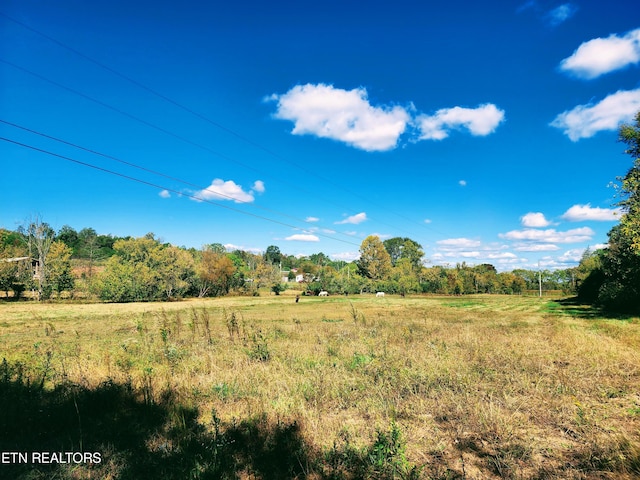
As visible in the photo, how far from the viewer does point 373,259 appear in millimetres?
104750

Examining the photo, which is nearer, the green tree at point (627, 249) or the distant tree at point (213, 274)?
the green tree at point (627, 249)

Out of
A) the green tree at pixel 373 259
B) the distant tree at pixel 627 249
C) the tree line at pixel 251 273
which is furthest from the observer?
the green tree at pixel 373 259

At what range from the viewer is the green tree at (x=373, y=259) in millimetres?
102875

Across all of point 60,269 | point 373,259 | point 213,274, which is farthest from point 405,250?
point 60,269

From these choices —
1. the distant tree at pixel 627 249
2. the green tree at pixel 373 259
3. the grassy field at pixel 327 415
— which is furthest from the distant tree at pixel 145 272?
the distant tree at pixel 627 249

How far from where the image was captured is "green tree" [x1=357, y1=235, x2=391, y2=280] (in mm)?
102875

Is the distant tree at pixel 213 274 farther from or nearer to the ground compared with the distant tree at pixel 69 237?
Result: nearer to the ground

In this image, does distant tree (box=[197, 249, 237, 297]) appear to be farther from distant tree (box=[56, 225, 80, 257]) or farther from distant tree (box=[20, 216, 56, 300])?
distant tree (box=[56, 225, 80, 257])

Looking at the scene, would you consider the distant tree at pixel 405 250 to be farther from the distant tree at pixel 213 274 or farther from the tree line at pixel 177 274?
the distant tree at pixel 213 274

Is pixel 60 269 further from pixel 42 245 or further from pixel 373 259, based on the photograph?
pixel 373 259

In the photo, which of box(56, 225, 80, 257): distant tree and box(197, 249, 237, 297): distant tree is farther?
box(56, 225, 80, 257): distant tree

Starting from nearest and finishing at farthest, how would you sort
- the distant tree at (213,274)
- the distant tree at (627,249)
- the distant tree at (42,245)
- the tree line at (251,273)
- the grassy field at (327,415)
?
the grassy field at (327,415), the distant tree at (627,249), the tree line at (251,273), the distant tree at (42,245), the distant tree at (213,274)

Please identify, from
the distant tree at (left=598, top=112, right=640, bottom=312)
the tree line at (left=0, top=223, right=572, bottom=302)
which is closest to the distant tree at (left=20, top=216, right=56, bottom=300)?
the tree line at (left=0, top=223, right=572, bottom=302)

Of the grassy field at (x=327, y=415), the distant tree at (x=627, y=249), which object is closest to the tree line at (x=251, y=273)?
the distant tree at (x=627, y=249)
